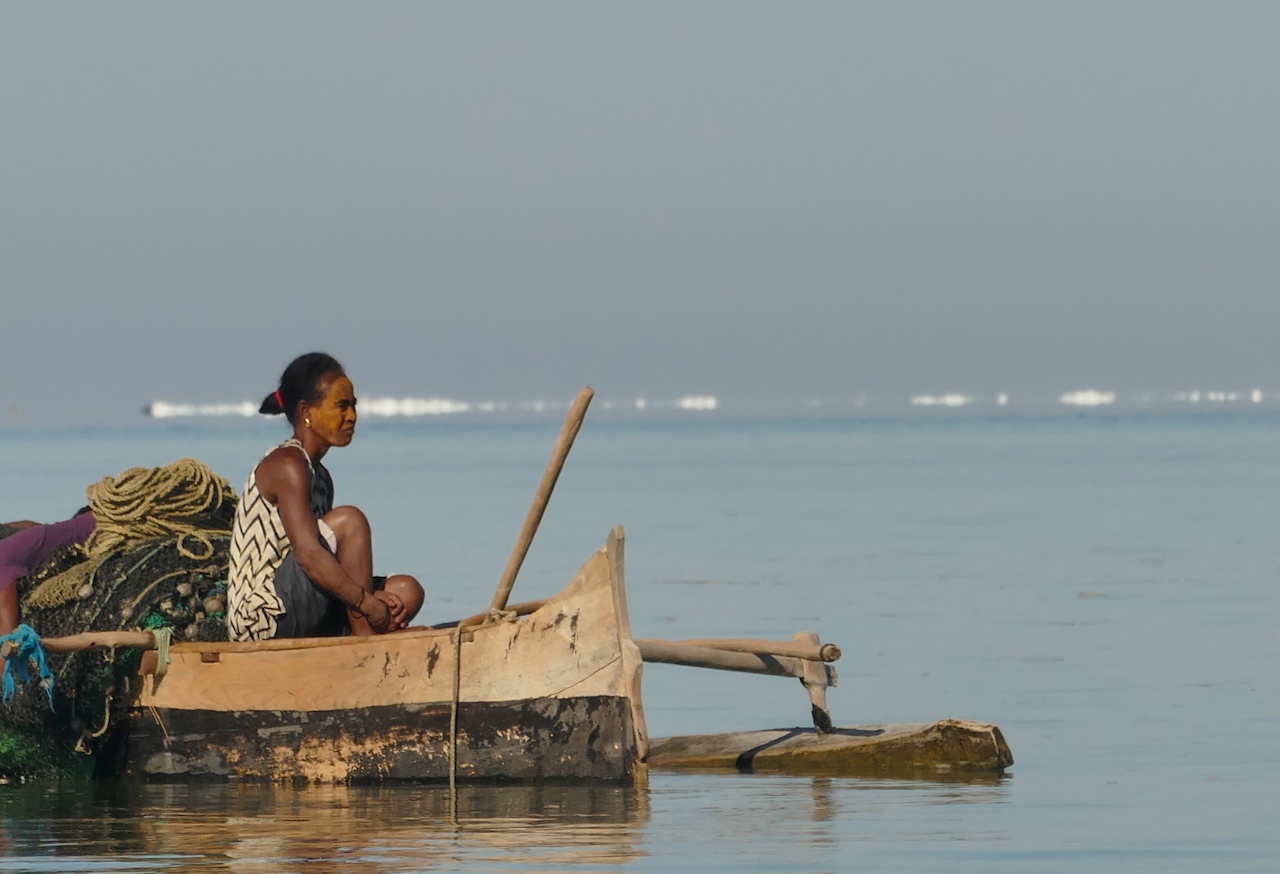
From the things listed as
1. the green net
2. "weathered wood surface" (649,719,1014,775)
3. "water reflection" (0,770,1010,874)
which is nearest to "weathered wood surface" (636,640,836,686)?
"weathered wood surface" (649,719,1014,775)

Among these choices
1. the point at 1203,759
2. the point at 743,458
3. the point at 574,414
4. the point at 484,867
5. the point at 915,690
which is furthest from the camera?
the point at 743,458

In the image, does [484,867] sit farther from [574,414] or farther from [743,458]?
[743,458]

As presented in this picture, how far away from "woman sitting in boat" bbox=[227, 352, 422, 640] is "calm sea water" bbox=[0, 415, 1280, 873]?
0.75 meters

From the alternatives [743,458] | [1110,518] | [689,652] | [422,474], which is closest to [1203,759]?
[689,652]

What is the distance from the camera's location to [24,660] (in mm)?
10008

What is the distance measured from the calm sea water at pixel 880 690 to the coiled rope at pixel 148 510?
1.06m

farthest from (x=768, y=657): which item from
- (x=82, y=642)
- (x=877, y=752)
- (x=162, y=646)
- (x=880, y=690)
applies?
(x=880, y=690)

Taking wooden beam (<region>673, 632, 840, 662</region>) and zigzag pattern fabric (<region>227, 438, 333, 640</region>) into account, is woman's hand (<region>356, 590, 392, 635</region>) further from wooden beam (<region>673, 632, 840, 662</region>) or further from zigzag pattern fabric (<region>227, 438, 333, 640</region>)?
wooden beam (<region>673, 632, 840, 662</region>)

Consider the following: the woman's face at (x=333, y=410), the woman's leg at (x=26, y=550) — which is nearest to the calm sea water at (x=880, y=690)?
the woman's leg at (x=26, y=550)

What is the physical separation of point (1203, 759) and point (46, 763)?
5535mm

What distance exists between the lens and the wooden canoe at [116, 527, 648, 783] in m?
9.63

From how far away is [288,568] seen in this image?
9734 millimetres

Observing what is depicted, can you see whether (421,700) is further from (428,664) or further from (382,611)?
(382,611)

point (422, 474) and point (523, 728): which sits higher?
point (422, 474)
